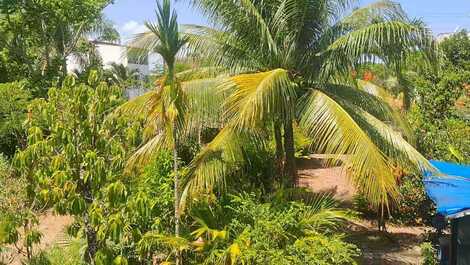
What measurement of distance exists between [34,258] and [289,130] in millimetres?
4614

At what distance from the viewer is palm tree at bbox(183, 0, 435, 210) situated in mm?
6797

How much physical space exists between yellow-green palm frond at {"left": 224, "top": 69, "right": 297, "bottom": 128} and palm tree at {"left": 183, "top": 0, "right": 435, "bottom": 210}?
0.01 metres

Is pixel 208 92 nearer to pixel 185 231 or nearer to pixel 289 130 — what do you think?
pixel 289 130

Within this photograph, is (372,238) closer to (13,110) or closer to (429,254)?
(429,254)

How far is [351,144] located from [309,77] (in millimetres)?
1976

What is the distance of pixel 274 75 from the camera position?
696cm

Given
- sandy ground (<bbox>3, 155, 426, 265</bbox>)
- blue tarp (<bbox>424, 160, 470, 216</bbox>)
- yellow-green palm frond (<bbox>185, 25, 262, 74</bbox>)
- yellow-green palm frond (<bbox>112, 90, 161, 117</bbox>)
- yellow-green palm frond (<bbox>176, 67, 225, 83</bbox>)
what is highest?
yellow-green palm frond (<bbox>185, 25, 262, 74</bbox>)

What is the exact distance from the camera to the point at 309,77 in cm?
838

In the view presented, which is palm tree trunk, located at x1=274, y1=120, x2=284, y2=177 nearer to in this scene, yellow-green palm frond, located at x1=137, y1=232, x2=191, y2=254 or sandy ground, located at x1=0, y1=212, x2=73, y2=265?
yellow-green palm frond, located at x1=137, y1=232, x2=191, y2=254

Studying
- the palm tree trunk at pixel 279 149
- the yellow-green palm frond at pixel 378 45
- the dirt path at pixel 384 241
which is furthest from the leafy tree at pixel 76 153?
the dirt path at pixel 384 241

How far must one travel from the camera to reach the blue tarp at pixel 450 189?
6.34 m

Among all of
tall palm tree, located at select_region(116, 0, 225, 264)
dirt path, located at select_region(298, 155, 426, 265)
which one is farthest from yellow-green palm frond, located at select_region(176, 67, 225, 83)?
dirt path, located at select_region(298, 155, 426, 265)

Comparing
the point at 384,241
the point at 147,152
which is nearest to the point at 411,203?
the point at 384,241

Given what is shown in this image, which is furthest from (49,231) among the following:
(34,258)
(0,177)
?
(34,258)
